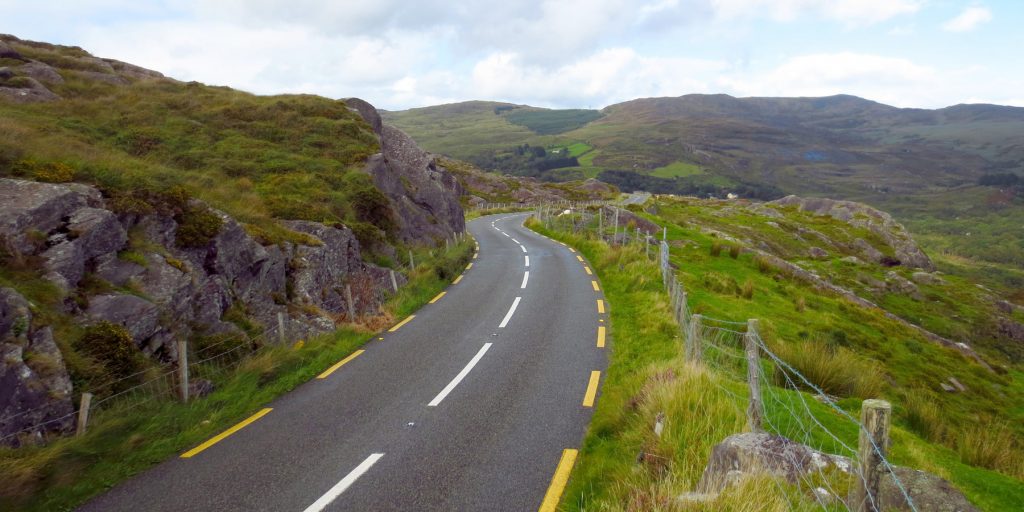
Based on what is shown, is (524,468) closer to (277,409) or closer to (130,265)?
(277,409)

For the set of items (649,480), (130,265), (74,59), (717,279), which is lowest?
(717,279)

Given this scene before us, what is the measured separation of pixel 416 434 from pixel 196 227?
24.3 feet

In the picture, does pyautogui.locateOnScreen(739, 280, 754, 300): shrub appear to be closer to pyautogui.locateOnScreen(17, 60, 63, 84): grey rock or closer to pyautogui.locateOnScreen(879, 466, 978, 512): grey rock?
pyautogui.locateOnScreen(879, 466, 978, 512): grey rock

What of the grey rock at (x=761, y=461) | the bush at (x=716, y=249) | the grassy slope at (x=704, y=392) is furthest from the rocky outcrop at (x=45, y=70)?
the bush at (x=716, y=249)

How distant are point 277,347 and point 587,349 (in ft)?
21.2

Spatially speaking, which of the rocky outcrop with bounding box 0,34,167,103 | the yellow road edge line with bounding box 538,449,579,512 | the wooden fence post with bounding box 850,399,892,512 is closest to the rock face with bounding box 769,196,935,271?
the yellow road edge line with bounding box 538,449,579,512

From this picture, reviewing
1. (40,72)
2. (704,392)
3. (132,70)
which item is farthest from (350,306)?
(132,70)

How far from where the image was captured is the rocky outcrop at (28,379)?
238 inches

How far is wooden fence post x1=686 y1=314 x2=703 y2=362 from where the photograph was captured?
866 centimetres

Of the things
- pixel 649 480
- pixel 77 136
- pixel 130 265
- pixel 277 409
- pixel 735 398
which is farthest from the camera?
pixel 77 136

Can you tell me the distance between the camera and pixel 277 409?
8438mm

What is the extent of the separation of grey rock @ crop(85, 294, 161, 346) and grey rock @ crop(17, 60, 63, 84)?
70.5 feet

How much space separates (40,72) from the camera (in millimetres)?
23250

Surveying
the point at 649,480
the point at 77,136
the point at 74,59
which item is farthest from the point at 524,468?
the point at 74,59
